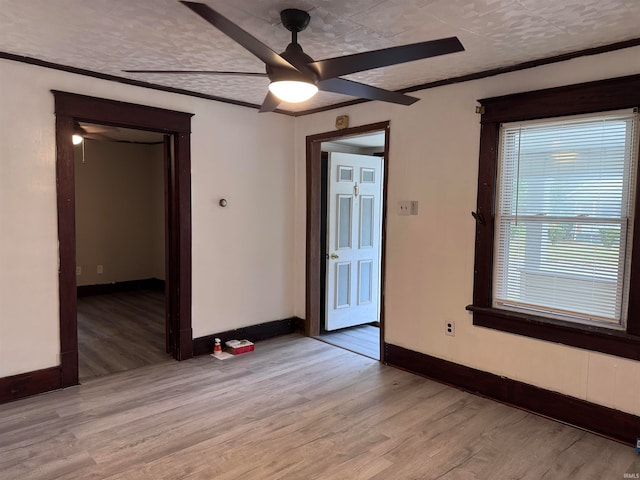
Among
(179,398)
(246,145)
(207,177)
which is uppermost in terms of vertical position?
(246,145)

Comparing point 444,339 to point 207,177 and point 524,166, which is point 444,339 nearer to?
point 524,166

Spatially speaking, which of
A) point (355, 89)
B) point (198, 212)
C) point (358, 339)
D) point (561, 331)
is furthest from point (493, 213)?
point (198, 212)

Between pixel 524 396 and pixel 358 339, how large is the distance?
2.00m

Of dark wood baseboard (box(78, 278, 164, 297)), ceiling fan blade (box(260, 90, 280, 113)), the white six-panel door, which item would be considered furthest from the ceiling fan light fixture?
dark wood baseboard (box(78, 278, 164, 297))

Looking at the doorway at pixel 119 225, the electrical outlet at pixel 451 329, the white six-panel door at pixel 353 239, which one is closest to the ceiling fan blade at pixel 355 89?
the electrical outlet at pixel 451 329

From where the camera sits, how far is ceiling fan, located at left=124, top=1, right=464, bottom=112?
1.76 m

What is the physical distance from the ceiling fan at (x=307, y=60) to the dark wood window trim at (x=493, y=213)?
3.50 feet

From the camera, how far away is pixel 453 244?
352 centimetres

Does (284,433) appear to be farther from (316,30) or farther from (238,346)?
(316,30)

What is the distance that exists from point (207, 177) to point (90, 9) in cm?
194

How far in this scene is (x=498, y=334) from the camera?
3.29m

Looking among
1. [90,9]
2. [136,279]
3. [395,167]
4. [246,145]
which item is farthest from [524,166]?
[136,279]

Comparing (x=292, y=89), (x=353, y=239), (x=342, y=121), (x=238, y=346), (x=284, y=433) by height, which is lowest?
(x=284, y=433)

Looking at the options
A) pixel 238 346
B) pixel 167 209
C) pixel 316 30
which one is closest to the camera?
pixel 316 30
